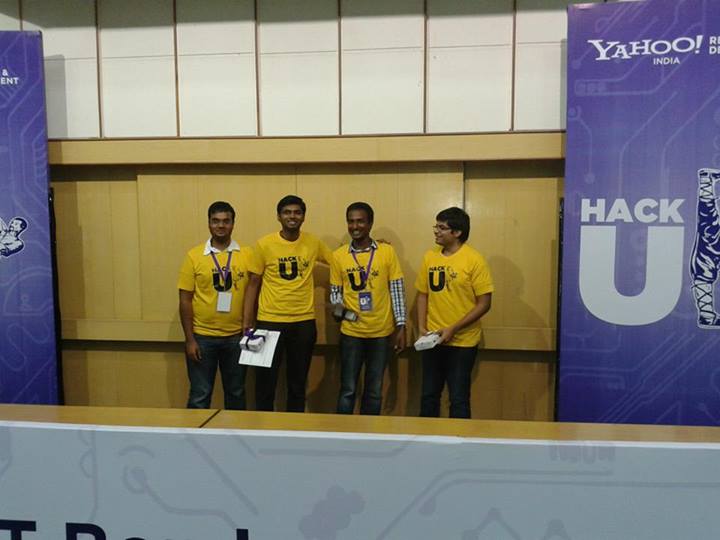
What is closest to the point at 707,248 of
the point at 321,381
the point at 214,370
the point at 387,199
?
the point at 387,199

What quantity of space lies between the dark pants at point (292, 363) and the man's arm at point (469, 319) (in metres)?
0.80

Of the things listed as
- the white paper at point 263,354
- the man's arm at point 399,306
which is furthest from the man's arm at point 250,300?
the man's arm at point 399,306

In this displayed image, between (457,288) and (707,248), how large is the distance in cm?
144

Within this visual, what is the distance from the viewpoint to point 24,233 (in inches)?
133

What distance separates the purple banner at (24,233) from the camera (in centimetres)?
330

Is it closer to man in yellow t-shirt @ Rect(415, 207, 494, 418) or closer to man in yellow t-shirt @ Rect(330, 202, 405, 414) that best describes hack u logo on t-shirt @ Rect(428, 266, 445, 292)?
man in yellow t-shirt @ Rect(415, 207, 494, 418)

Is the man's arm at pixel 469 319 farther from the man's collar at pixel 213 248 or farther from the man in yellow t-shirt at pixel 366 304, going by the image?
the man's collar at pixel 213 248

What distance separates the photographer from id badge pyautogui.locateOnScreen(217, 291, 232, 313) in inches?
119

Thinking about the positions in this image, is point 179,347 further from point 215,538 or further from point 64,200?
point 215,538

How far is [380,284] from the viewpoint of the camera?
3.04 m

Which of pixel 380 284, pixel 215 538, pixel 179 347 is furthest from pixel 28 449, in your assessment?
pixel 179 347

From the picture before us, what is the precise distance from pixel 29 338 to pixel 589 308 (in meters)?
3.57

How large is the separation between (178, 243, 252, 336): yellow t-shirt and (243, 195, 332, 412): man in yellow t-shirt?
62 mm

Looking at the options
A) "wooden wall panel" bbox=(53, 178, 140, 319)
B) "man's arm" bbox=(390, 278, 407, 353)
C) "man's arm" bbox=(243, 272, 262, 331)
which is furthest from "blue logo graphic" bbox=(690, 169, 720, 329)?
"wooden wall panel" bbox=(53, 178, 140, 319)
